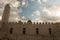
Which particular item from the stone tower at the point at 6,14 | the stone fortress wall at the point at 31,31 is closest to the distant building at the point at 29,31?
the stone fortress wall at the point at 31,31

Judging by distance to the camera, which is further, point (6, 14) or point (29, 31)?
point (6, 14)

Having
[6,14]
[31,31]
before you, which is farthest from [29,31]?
[6,14]

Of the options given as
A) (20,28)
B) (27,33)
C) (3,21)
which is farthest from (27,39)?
(3,21)

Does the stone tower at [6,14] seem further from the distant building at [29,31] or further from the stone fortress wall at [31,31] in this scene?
the stone fortress wall at [31,31]

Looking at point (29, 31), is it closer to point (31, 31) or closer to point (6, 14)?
point (31, 31)

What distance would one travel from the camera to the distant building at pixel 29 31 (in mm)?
28938

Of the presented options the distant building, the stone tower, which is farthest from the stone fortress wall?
the stone tower

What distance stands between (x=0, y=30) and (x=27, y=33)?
7.66 metres

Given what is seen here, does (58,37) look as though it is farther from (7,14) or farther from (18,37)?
(7,14)

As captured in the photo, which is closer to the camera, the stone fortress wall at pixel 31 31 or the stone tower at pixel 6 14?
the stone fortress wall at pixel 31 31

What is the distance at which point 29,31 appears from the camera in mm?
30281

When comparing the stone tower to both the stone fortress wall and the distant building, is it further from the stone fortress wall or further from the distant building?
the stone fortress wall

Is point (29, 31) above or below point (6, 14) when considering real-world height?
below

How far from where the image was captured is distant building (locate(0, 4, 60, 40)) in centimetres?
2894
